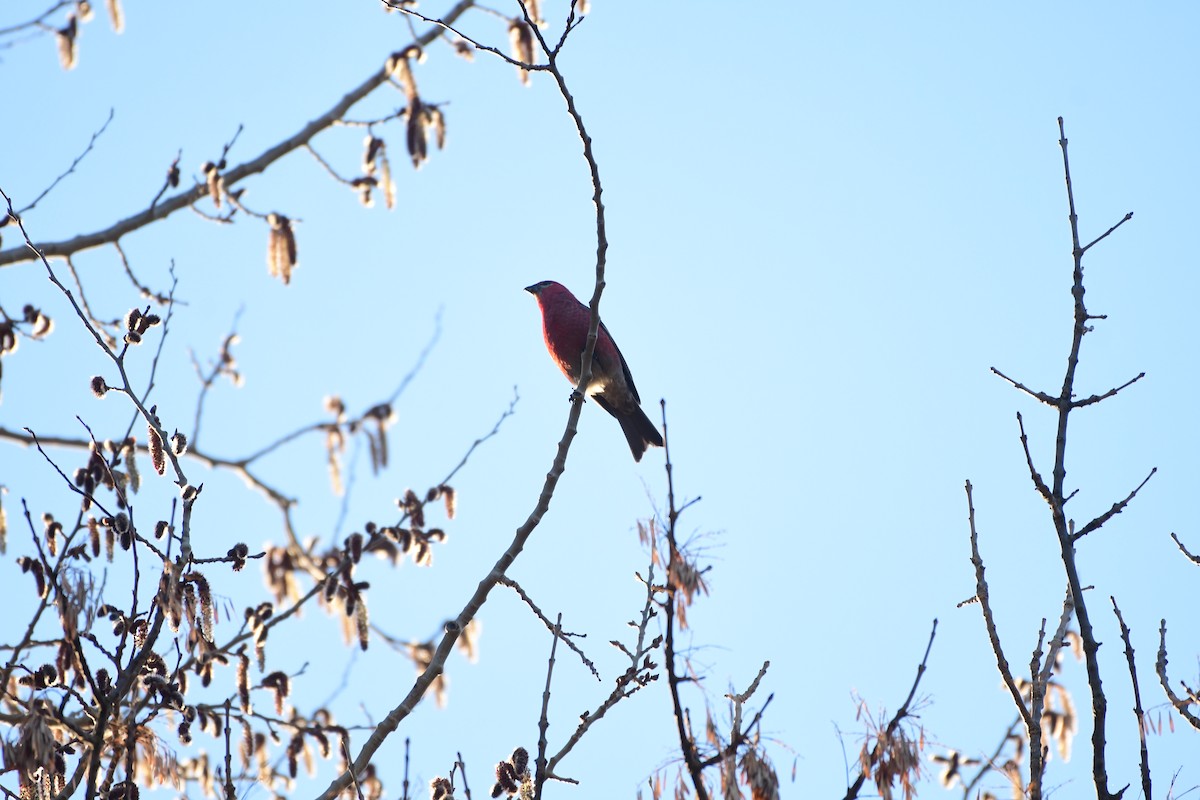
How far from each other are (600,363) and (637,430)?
60 cm

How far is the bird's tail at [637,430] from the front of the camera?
23.3ft

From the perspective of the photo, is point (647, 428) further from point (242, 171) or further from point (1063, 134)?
point (1063, 134)

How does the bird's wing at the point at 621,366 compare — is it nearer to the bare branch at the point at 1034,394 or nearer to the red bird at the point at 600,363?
the red bird at the point at 600,363

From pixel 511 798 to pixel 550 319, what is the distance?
4315 mm

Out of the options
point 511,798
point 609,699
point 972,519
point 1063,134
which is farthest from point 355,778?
point 1063,134

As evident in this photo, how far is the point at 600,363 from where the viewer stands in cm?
676

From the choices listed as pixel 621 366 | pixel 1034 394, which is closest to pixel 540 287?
pixel 621 366

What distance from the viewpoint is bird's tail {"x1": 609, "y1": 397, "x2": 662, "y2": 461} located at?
7105 millimetres

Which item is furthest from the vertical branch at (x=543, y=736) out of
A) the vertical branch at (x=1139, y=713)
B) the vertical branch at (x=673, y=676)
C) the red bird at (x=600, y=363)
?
the red bird at (x=600, y=363)

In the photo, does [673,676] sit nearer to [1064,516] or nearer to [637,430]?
[1064,516]

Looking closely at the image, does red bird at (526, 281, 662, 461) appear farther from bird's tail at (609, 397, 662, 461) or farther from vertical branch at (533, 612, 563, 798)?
vertical branch at (533, 612, 563, 798)

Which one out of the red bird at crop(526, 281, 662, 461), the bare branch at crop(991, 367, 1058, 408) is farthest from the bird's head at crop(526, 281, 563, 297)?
the bare branch at crop(991, 367, 1058, 408)

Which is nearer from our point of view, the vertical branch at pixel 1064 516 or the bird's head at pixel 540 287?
the vertical branch at pixel 1064 516

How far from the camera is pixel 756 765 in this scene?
2.68 m
